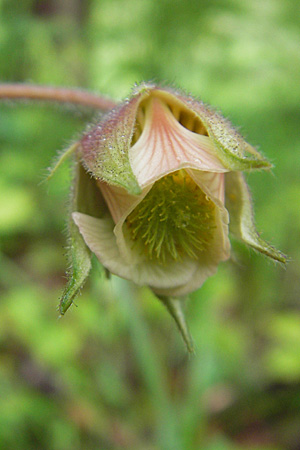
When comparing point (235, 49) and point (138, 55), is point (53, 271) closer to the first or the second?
point (138, 55)

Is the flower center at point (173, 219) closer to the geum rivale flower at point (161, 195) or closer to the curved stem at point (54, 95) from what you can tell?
the geum rivale flower at point (161, 195)

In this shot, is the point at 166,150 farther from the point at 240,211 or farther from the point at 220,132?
the point at 240,211

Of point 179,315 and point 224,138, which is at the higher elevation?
point 224,138

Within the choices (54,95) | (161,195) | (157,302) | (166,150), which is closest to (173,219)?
(161,195)

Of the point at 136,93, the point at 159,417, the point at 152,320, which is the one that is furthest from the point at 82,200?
the point at 152,320

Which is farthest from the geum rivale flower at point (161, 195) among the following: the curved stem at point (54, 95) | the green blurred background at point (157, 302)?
the green blurred background at point (157, 302)

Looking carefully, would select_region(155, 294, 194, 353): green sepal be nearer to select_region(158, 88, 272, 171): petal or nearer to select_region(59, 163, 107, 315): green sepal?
select_region(59, 163, 107, 315): green sepal
